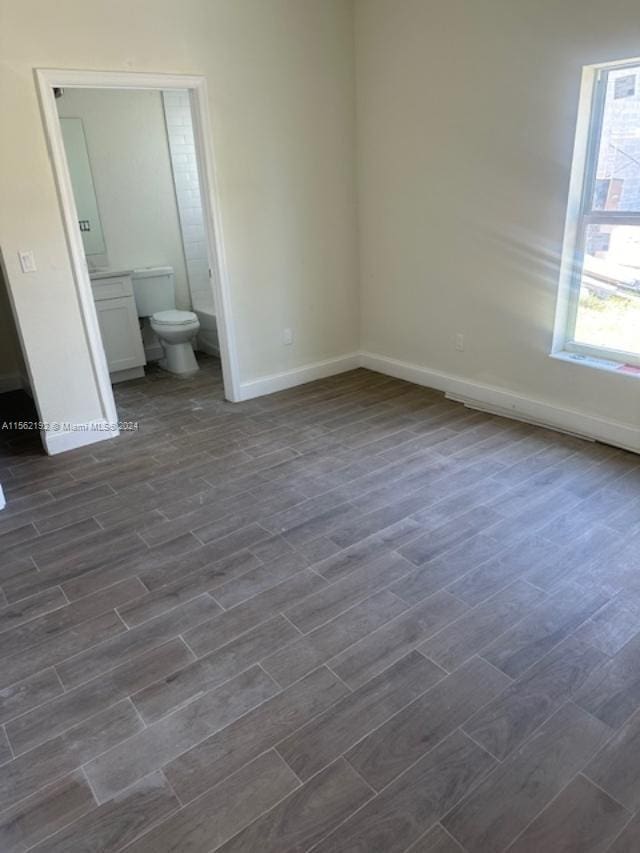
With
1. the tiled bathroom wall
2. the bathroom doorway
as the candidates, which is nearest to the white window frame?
the bathroom doorway

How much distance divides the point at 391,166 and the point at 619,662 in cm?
366

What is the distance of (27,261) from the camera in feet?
11.2

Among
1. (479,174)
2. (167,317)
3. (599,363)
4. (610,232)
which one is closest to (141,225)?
(167,317)

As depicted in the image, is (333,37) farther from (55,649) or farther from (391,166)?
(55,649)

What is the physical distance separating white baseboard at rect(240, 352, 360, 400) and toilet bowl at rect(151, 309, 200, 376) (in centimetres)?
93

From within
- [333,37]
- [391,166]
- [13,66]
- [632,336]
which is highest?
[333,37]

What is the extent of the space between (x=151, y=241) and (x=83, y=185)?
742 millimetres

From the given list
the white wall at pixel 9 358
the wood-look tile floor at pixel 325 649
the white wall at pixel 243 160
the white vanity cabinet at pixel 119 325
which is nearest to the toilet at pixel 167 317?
the white vanity cabinet at pixel 119 325

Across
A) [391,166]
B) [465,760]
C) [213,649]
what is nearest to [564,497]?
[465,760]

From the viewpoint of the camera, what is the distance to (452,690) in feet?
6.30

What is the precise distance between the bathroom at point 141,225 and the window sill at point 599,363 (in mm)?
3042

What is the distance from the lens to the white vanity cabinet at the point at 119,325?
16.1ft

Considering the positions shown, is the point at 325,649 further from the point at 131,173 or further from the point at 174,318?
the point at 131,173

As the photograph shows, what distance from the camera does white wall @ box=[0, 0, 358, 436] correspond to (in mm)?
3268
